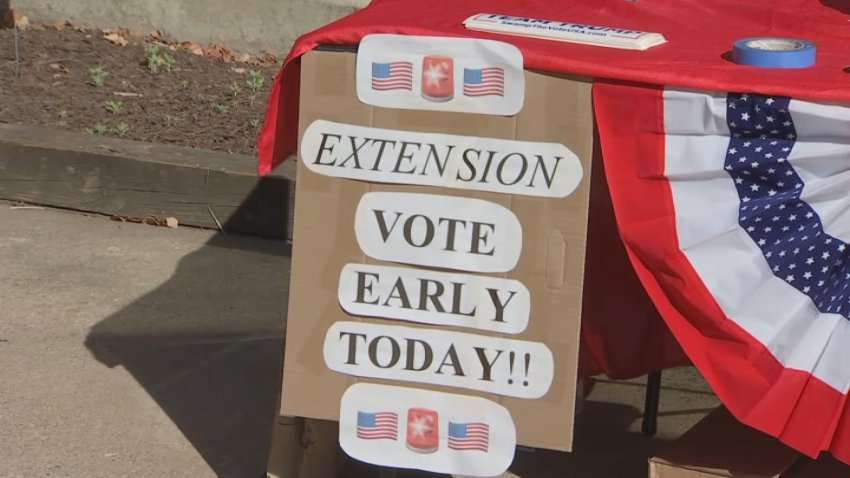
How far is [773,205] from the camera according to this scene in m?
2.71

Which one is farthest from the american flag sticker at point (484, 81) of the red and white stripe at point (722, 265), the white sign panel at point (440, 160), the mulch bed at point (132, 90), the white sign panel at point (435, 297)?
the mulch bed at point (132, 90)

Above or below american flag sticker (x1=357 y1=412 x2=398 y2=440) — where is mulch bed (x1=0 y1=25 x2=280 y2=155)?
above

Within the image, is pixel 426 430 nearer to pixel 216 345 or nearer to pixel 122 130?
pixel 216 345

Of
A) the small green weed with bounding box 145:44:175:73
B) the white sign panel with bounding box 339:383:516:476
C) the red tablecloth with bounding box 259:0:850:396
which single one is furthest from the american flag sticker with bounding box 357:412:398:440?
the small green weed with bounding box 145:44:175:73

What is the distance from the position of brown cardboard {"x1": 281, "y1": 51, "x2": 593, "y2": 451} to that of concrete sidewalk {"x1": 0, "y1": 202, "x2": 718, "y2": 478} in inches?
27.6

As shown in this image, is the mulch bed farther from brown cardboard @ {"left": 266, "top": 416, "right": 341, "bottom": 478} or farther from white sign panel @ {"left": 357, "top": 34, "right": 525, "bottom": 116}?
white sign panel @ {"left": 357, "top": 34, "right": 525, "bottom": 116}

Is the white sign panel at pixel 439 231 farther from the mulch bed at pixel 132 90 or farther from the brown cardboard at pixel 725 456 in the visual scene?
the mulch bed at pixel 132 90

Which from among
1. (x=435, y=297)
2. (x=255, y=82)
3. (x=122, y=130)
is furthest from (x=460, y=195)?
(x=255, y=82)

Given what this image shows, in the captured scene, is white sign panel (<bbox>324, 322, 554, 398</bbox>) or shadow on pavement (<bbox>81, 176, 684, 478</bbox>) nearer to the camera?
white sign panel (<bbox>324, 322, 554, 398</bbox>)

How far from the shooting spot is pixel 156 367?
428 centimetres

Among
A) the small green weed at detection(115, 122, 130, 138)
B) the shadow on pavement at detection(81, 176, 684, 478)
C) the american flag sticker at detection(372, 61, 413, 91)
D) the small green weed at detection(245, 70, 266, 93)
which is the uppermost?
the american flag sticker at detection(372, 61, 413, 91)

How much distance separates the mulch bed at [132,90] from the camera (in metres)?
6.11

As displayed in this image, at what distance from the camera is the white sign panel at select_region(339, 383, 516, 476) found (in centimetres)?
297

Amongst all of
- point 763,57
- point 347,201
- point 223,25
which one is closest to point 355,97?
point 347,201
